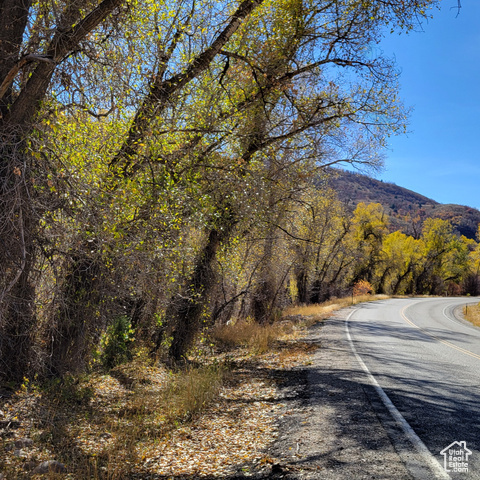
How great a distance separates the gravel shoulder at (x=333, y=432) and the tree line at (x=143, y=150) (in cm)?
366

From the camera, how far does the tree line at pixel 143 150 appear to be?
5680 millimetres

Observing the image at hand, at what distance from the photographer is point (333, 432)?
5566 millimetres

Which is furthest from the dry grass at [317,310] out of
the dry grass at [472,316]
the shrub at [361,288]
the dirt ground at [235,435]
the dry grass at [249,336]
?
the dirt ground at [235,435]

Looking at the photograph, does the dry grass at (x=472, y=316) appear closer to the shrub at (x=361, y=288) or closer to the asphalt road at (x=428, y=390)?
the asphalt road at (x=428, y=390)

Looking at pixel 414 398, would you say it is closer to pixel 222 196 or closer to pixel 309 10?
pixel 222 196

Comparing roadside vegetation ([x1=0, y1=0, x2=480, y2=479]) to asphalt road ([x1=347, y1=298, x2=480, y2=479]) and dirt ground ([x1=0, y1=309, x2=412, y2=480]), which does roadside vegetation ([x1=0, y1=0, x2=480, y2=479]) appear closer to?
dirt ground ([x1=0, y1=309, x2=412, y2=480])

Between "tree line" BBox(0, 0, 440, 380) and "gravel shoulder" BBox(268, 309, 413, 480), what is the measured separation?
3659mm

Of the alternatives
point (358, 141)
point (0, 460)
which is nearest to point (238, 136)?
point (358, 141)

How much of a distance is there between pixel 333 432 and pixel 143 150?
6.03 metres

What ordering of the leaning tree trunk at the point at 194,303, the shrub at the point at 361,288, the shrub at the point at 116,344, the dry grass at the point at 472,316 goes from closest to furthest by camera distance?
the shrub at the point at 116,344 → the leaning tree trunk at the point at 194,303 → the dry grass at the point at 472,316 → the shrub at the point at 361,288

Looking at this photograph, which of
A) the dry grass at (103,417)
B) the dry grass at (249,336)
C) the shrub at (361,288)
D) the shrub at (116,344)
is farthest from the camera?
the shrub at (361,288)

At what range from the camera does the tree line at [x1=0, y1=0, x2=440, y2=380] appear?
5.68 metres

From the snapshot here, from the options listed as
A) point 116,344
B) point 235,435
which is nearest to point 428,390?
point 235,435

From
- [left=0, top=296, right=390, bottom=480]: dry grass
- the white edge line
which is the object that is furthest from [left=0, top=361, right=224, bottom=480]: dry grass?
the white edge line
